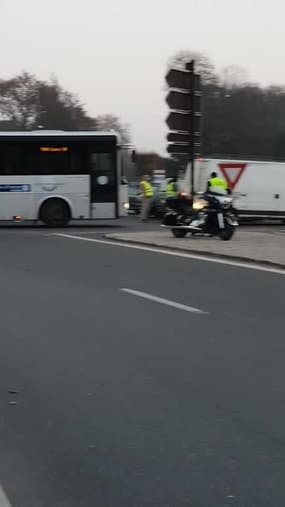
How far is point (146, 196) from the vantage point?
30.3 m

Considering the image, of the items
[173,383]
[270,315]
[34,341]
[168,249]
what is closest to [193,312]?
[270,315]

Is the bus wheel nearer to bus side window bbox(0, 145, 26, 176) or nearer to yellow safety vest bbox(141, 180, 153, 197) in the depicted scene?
bus side window bbox(0, 145, 26, 176)

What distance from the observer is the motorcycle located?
1942 centimetres

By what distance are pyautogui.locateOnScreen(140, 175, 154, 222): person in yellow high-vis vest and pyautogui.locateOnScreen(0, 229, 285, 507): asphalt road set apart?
62.0 feet

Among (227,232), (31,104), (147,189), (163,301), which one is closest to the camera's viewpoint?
(163,301)

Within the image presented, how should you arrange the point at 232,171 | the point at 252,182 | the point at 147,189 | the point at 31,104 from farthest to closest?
the point at 31,104, the point at 147,189, the point at 252,182, the point at 232,171

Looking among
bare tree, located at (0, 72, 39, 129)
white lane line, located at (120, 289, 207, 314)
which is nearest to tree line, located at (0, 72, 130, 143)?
bare tree, located at (0, 72, 39, 129)

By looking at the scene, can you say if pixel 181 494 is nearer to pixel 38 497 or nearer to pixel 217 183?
pixel 38 497

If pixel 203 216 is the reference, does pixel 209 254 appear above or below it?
below

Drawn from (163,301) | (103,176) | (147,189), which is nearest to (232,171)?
(147,189)

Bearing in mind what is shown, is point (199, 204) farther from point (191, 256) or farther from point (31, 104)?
point (31, 104)

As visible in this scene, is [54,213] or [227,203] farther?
[54,213]

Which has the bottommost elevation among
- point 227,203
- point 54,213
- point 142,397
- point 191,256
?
point 191,256

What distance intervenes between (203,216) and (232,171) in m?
9.79
